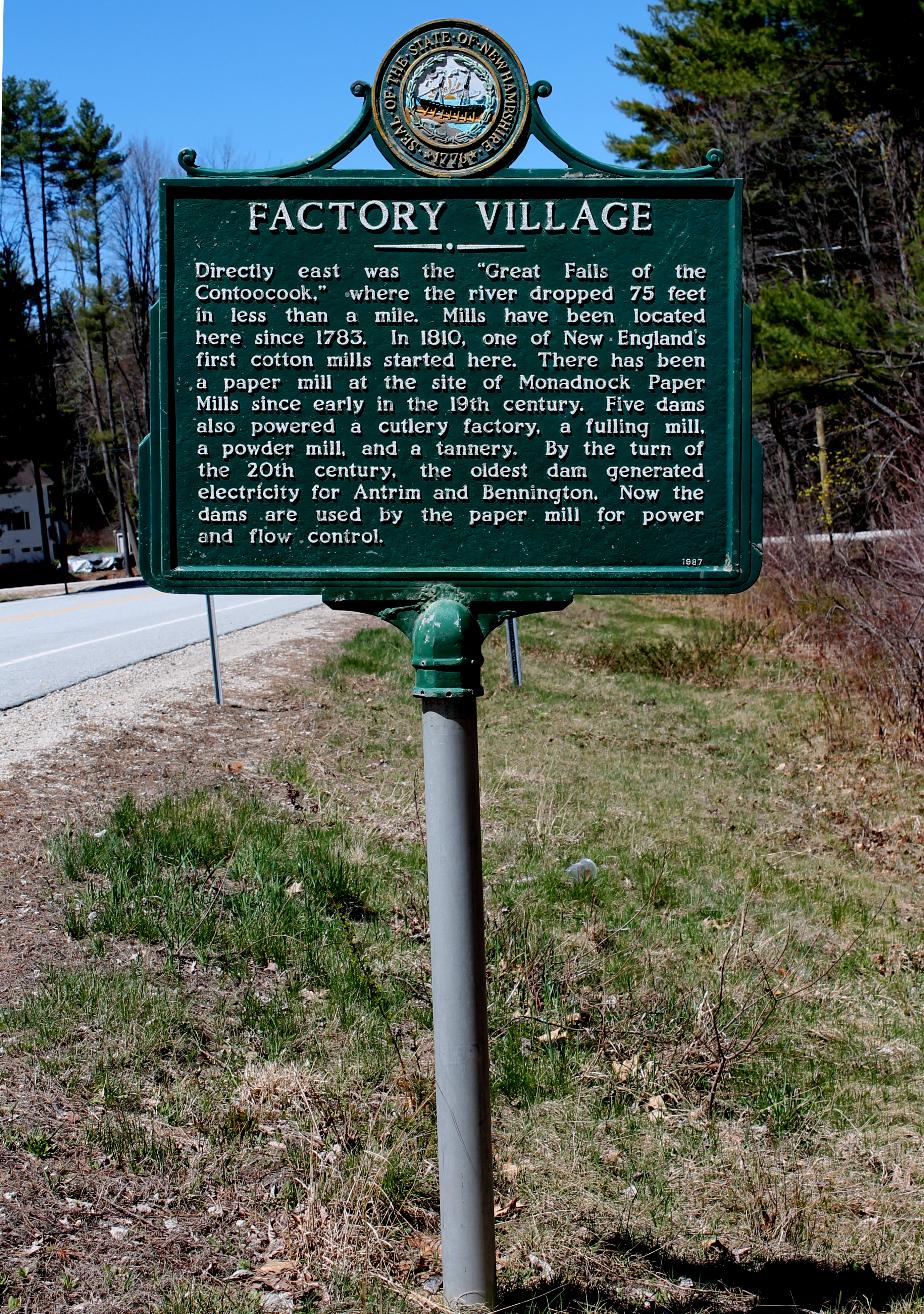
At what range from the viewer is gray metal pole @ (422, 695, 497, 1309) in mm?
3076

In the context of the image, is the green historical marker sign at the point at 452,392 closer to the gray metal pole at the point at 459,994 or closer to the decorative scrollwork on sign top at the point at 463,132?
the decorative scrollwork on sign top at the point at 463,132

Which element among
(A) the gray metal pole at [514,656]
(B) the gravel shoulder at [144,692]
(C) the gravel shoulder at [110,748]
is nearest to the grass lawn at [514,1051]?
(C) the gravel shoulder at [110,748]

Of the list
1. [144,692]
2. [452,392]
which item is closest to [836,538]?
[144,692]

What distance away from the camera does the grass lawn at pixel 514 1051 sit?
354 cm

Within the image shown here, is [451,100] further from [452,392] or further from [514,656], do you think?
[514,656]

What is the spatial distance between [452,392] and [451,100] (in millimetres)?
684

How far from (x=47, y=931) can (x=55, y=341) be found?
40153 mm

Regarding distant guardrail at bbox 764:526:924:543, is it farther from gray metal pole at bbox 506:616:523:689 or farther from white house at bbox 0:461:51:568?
white house at bbox 0:461:51:568

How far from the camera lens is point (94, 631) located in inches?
627

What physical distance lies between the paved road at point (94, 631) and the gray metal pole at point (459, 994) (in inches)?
273

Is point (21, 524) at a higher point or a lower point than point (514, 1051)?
higher

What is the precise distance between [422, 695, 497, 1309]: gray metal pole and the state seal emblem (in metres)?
1.32

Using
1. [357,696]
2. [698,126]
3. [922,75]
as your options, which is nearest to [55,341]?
[698,126]

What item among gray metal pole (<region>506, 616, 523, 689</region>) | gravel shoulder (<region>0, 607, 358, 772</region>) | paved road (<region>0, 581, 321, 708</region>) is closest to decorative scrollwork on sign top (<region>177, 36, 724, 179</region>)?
gravel shoulder (<region>0, 607, 358, 772</region>)
